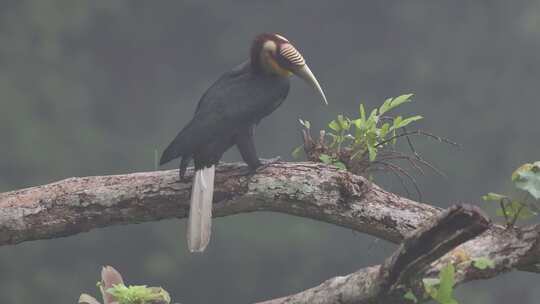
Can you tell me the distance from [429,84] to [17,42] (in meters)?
4.84

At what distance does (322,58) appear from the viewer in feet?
45.0

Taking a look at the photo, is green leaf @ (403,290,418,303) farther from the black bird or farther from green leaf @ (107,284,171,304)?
the black bird

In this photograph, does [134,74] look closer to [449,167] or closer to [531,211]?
[449,167]

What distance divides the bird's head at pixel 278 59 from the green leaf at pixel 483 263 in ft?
3.56

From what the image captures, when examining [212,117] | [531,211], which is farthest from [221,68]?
[531,211]

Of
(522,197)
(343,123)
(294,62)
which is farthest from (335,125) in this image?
(522,197)

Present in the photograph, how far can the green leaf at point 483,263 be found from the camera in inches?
88.5

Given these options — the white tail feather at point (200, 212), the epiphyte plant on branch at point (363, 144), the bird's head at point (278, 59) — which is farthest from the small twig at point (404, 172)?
the white tail feather at point (200, 212)

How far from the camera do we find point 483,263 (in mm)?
2250

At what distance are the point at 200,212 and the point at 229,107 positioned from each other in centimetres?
45

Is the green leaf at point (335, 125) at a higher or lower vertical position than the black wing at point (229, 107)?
lower

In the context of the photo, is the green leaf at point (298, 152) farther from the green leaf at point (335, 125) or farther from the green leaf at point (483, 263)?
the green leaf at point (483, 263)

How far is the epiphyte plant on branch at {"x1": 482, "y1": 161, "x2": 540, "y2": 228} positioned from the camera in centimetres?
229

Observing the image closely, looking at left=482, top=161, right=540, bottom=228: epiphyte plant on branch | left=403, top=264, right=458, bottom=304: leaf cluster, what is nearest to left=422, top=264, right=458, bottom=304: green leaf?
left=403, top=264, right=458, bottom=304: leaf cluster
